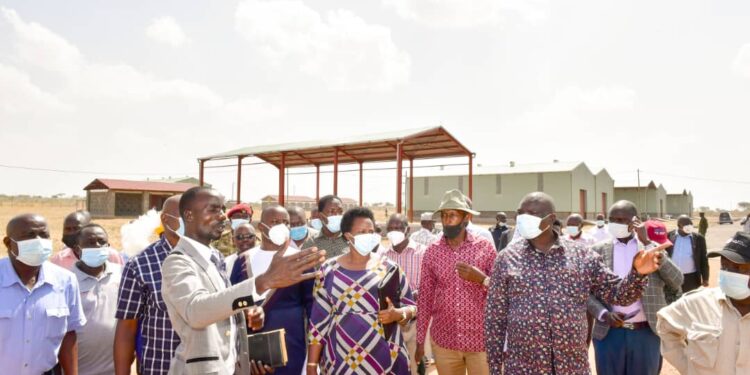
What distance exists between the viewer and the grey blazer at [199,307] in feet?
6.59

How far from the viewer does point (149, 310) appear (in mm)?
2613

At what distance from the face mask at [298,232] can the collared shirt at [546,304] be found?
8.16 feet

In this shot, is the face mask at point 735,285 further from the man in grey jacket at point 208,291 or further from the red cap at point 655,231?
the man in grey jacket at point 208,291

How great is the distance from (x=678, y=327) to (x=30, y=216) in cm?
404

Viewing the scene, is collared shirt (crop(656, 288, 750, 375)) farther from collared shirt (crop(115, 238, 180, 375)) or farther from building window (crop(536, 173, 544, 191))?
building window (crop(536, 173, 544, 191))

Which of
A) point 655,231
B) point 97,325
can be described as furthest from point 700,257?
point 97,325

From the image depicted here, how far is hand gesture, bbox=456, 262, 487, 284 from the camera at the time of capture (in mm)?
3596

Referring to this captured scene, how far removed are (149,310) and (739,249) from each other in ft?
10.9

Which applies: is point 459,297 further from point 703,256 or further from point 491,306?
point 703,256

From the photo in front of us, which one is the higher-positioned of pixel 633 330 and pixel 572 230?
pixel 572 230

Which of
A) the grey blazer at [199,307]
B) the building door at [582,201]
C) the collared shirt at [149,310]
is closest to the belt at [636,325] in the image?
the grey blazer at [199,307]

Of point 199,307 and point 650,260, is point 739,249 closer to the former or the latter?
point 650,260

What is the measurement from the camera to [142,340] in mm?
2707

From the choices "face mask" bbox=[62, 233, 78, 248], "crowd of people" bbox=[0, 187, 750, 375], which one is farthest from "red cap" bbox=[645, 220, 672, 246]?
"face mask" bbox=[62, 233, 78, 248]
